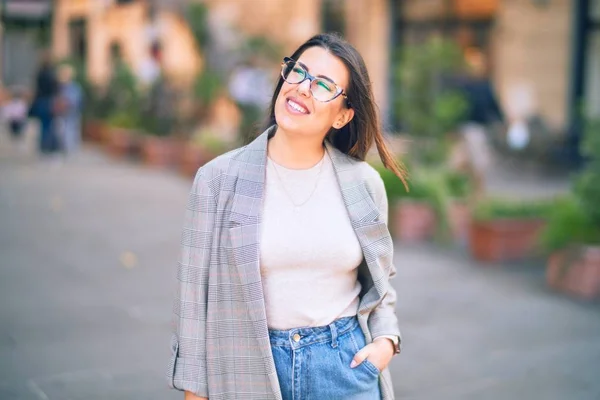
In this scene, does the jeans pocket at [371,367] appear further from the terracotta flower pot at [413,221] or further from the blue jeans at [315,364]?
the terracotta flower pot at [413,221]

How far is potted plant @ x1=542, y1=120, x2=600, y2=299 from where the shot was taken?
7410 millimetres

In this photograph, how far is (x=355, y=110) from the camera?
3.01 meters

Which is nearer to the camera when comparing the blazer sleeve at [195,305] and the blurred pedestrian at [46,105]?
the blazer sleeve at [195,305]

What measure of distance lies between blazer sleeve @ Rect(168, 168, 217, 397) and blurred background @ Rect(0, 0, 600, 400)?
665mm

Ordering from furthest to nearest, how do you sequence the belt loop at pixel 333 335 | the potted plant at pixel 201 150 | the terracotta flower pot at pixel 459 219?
the potted plant at pixel 201 150, the terracotta flower pot at pixel 459 219, the belt loop at pixel 333 335

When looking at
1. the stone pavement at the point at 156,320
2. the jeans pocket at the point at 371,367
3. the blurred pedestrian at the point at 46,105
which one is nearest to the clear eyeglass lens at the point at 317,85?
the jeans pocket at the point at 371,367

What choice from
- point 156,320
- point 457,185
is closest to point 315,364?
point 156,320

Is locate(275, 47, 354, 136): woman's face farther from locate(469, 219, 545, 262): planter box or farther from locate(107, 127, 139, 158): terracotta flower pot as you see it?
locate(107, 127, 139, 158): terracotta flower pot

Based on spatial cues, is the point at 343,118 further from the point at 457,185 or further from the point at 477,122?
the point at 477,122

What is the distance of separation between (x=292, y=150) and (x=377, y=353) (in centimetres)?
70

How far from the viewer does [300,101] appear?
287cm

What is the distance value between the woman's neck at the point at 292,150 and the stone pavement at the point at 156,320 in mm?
2540

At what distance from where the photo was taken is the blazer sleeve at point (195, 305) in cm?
274

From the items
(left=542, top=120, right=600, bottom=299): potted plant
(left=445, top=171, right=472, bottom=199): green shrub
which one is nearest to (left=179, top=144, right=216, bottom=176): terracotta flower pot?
(left=445, top=171, right=472, bottom=199): green shrub
